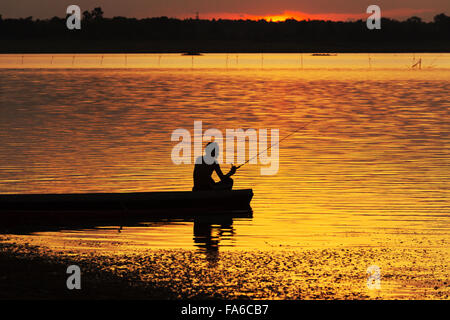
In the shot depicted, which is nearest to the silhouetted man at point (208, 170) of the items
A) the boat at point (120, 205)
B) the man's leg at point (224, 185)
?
the man's leg at point (224, 185)

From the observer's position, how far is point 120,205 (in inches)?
776

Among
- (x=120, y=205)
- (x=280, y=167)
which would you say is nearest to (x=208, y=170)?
(x=120, y=205)

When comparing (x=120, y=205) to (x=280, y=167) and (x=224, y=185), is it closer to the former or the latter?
(x=224, y=185)

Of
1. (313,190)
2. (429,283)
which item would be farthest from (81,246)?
(313,190)

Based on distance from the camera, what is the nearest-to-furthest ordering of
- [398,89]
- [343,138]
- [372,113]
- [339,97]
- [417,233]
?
[417,233] → [343,138] → [372,113] → [339,97] → [398,89]

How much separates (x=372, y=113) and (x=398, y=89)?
3261cm

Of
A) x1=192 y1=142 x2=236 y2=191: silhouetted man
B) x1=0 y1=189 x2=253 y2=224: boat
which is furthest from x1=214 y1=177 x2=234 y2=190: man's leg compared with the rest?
x1=0 y1=189 x2=253 y2=224: boat

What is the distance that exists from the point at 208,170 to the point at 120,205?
2369 mm

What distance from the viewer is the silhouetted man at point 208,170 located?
20047mm

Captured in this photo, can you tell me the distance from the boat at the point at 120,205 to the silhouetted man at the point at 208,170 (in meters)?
0.44

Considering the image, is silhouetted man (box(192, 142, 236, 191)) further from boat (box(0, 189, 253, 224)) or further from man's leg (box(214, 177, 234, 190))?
boat (box(0, 189, 253, 224))

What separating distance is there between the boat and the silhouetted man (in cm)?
44

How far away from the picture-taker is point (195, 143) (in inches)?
1483
